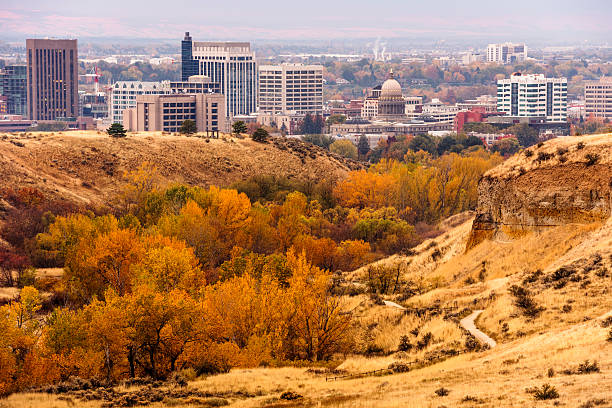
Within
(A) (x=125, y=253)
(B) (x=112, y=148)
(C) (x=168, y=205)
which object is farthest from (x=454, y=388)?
(B) (x=112, y=148)

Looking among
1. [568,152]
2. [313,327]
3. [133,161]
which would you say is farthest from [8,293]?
[133,161]

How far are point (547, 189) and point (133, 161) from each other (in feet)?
228

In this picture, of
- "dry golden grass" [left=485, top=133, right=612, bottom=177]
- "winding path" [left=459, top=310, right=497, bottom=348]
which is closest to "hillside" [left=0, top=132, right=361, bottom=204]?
"dry golden grass" [left=485, top=133, right=612, bottom=177]

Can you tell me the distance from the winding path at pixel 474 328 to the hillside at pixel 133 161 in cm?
6290

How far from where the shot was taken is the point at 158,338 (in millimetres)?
47125

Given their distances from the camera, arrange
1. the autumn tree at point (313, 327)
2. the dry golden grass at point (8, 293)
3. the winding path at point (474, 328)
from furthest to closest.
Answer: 1. the dry golden grass at point (8, 293)
2. the autumn tree at point (313, 327)
3. the winding path at point (474, 328)

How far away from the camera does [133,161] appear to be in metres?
124

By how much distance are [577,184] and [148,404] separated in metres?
27.8

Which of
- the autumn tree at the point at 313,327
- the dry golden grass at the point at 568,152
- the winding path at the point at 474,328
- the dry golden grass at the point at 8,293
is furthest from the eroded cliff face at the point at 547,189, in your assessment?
the dry golden grass at the point at 8,293

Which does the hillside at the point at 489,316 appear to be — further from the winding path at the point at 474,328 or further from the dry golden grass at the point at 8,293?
the dry golden grass at the point at 8,293

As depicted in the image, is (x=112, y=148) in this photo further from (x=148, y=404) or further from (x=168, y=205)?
A: (x=148, y=404)

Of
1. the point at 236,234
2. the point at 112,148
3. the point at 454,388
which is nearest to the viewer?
the point at 454,388

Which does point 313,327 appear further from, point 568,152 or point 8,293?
point 8,293

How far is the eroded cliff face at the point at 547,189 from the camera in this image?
194ft
